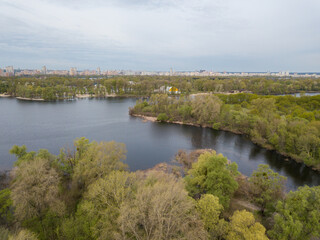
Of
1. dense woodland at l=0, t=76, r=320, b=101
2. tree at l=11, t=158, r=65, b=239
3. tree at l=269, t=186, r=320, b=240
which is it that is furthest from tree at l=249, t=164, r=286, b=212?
dense woodland at l=0, t=76, r=320, b=101

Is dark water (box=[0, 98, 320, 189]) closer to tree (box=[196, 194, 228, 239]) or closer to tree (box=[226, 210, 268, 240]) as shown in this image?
tree (box=[196, 194, 228, 239])

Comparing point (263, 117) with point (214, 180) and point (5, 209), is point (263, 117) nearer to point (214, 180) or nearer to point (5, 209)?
point (214, 180)

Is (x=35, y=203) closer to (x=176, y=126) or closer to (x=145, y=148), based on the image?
(x=145, y=148)

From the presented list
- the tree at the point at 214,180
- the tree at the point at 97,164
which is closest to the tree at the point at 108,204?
the tree at the point at 97,164

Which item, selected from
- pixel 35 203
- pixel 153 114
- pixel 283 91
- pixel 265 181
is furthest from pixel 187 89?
pixel 35 203

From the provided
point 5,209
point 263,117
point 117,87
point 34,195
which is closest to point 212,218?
point 34,195

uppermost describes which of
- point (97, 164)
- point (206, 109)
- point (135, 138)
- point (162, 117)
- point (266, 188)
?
point (206, 109)

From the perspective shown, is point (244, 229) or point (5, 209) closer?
point (244, 229)
